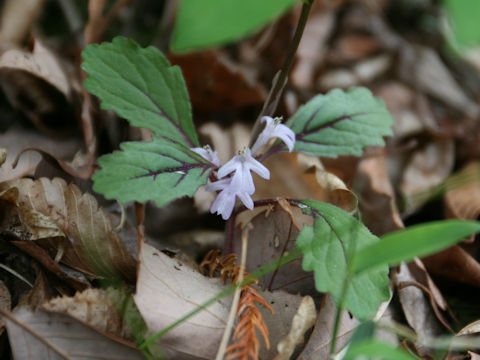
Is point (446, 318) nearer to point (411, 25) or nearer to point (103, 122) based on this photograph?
point (103, 122)

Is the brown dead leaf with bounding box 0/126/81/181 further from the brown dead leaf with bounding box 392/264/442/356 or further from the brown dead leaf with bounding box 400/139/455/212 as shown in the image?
the brown dead leaf with bounding box 400/139/455/212

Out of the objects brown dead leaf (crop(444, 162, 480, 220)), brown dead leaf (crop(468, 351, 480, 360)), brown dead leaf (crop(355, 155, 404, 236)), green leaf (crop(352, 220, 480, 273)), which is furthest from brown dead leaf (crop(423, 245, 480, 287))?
green leaf (crop(352, 220, 480, 273))

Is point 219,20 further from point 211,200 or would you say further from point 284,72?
point 211,200

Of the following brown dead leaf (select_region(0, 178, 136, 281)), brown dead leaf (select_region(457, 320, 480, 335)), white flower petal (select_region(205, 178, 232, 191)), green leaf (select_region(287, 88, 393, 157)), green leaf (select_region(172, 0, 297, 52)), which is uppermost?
green leaf (select_region(172, 0, 297, 52))

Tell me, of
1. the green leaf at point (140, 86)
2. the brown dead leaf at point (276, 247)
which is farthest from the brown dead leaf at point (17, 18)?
the brown dead leaf at point (276, 247)

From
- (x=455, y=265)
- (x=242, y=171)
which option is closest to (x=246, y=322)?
(x=242, y=171)

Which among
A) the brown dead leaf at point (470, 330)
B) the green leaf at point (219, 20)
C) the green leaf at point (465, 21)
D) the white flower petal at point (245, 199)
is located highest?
the green leaf at point (465, 21)

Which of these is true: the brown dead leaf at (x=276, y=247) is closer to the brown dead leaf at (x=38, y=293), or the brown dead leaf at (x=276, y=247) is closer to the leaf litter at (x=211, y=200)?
the leaf litter at (x=211, y=200)
